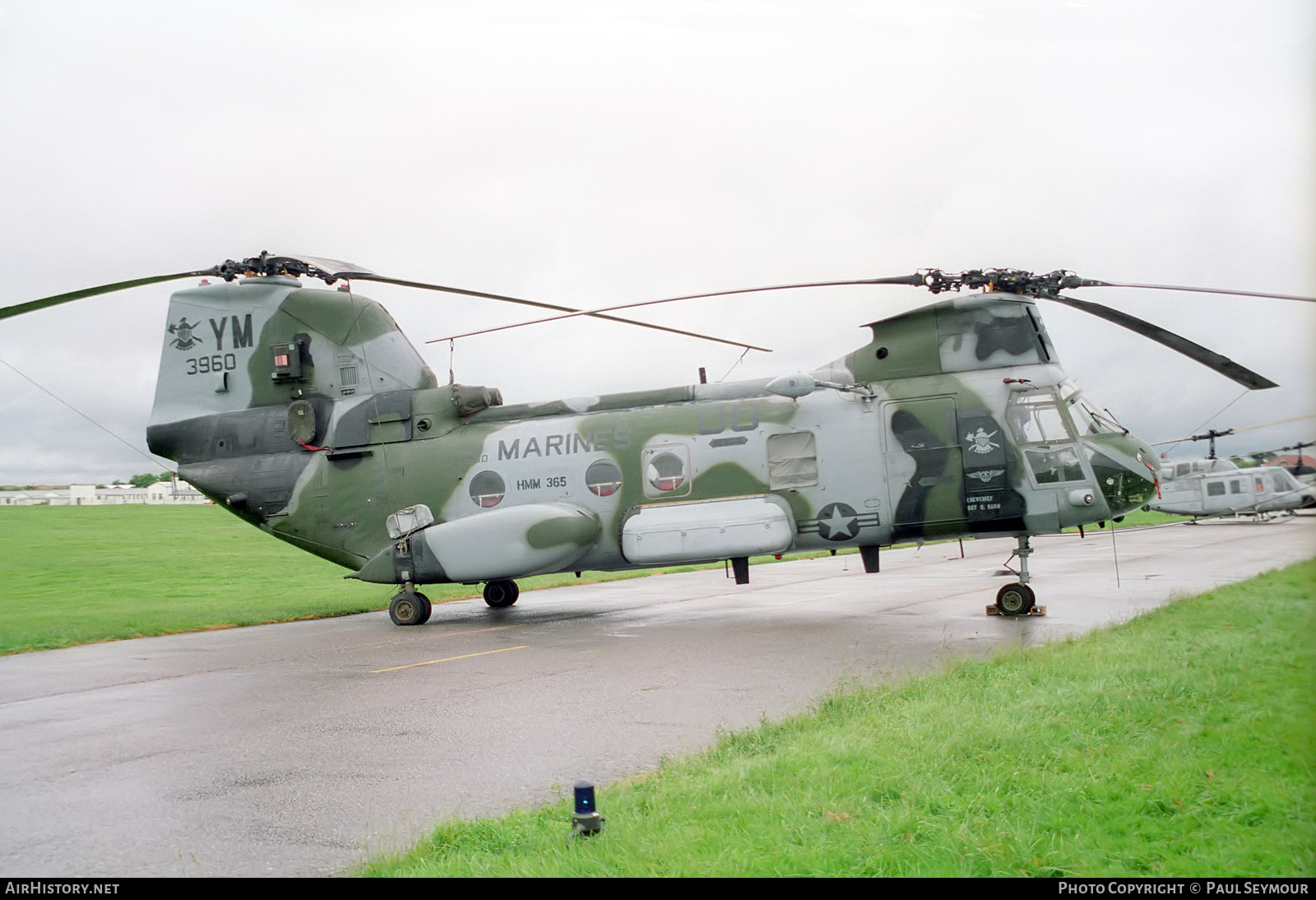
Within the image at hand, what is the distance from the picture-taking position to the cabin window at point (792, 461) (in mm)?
14062

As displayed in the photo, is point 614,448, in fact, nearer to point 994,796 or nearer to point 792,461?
point 792,461

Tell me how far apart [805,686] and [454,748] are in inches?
134

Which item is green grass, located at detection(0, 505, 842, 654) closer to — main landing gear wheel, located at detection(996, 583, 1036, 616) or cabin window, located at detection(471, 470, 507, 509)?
cabin window, located at detection(471, 470, 507, 509)

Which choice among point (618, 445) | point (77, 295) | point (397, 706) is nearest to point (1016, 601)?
point (618, 445)

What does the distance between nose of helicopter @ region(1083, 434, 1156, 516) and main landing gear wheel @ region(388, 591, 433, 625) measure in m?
10.7

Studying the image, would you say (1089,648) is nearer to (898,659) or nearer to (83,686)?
(898,659)

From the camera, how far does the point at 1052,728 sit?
18.5 feet

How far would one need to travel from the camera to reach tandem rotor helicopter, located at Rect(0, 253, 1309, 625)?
13.2 metres

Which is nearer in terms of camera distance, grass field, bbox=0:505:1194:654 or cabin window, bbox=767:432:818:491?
cabin window, bbox=767:432:818:491

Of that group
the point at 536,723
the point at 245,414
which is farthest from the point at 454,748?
the point at 245,414

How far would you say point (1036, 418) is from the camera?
13211mm

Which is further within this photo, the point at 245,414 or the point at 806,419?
the point at 245,414

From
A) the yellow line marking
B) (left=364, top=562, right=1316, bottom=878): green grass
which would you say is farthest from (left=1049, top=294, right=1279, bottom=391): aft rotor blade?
the yellow line marking

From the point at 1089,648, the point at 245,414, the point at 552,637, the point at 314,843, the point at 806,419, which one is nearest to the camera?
the point at 314,843
